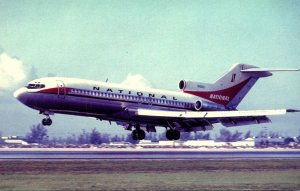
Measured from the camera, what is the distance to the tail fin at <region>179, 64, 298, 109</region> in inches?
2172

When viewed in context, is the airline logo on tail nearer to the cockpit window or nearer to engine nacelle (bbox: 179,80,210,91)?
engine nacelle (bbox: 179,80,210,91)

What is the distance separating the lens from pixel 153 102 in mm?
49656

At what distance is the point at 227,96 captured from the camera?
5594 cm

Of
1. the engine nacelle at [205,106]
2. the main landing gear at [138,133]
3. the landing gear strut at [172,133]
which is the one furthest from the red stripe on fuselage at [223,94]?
the main landing gear at [138,133]

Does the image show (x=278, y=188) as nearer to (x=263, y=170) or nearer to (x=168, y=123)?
(x=263, y=170)

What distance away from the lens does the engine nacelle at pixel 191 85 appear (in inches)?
2087

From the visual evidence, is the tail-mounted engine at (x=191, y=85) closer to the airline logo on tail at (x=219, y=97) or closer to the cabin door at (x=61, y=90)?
the airline logo on tail at (x=219, y=97)

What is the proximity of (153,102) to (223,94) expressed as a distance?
9.48 m

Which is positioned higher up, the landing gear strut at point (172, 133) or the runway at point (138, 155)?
the landing gear strut at point (172, 133)

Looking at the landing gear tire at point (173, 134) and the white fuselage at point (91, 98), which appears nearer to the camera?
the white fuselage at point (91, 98)

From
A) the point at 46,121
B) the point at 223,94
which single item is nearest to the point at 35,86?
the point at 46,121

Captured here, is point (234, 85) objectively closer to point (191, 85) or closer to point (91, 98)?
point (191, 85)

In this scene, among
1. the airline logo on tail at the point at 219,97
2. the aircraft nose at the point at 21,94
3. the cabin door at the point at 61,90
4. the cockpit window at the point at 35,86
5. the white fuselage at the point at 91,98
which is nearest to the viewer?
the aircraft nose at the point at 21,94

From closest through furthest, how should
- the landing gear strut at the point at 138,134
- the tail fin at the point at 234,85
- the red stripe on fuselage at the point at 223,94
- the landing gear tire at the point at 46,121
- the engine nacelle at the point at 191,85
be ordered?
the landing gear tire at the point at 46,121
the landing gear strut at the point at 138,134
the engine nacelle at the point at 191,85
the red stripe on fuselage at the point at 223,94
the tail fin at the point at 234,85
